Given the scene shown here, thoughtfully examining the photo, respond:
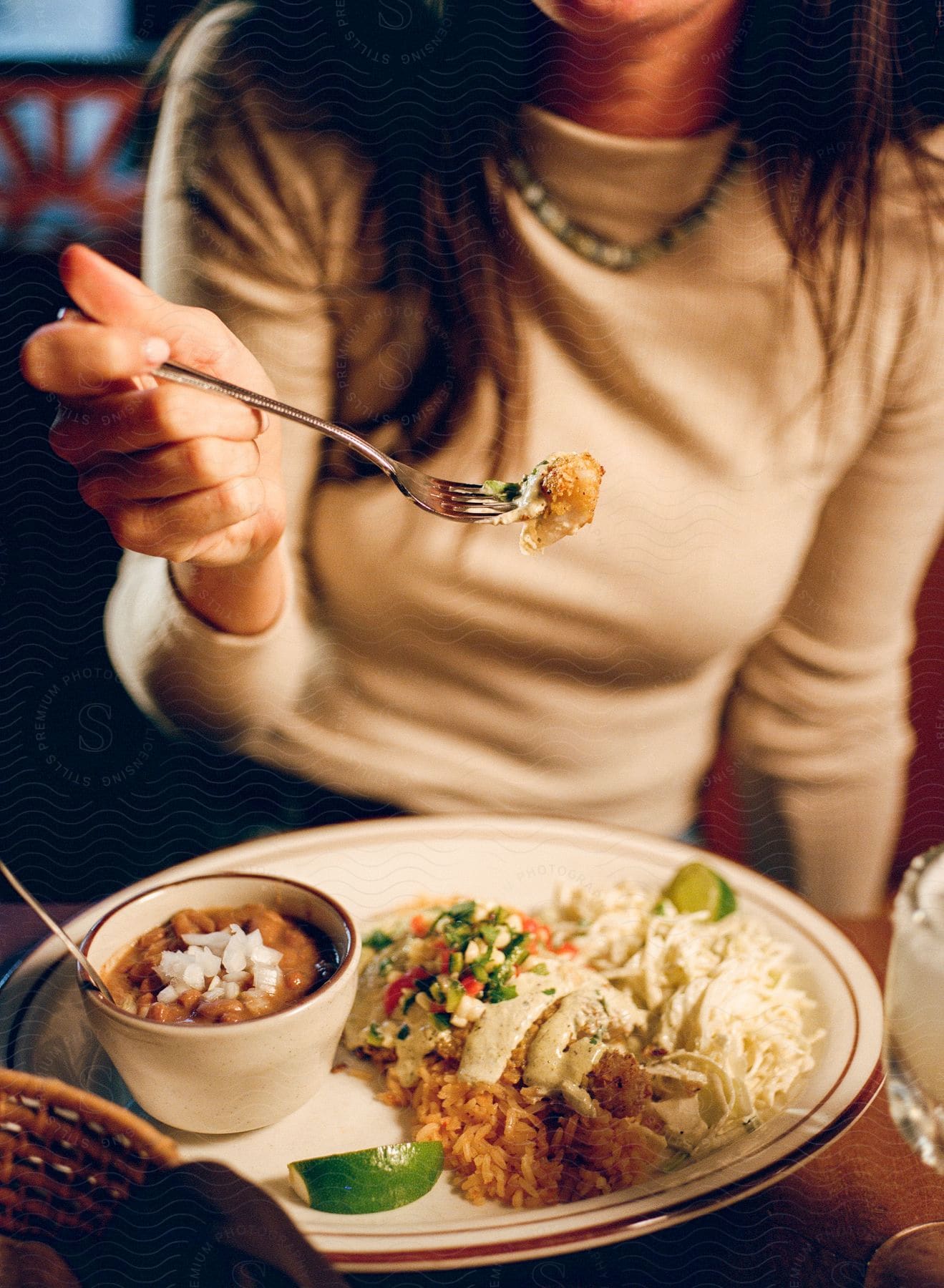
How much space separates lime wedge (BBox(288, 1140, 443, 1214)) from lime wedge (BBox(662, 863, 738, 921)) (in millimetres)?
377

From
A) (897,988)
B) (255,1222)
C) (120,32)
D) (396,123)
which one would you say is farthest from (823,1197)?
(120,32)

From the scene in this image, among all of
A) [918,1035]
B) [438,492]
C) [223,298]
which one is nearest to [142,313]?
[438,492]

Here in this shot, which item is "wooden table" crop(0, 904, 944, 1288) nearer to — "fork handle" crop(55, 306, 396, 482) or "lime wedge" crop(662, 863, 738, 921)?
"lime wedge" crop(662, 863, 738, 921)

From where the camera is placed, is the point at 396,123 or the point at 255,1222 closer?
the point at 255,1222

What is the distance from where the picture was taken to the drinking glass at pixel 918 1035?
553 millimetres

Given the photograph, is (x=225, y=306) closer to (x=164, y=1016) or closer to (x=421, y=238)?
(x=421, y=238)

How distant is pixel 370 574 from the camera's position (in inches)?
49.8

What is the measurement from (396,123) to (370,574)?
0.54 m

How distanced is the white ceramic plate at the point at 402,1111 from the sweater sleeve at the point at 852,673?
0.45 m

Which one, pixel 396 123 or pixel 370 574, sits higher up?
pixel 396 123

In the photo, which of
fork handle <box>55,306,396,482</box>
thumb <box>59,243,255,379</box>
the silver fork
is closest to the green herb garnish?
the silver fork

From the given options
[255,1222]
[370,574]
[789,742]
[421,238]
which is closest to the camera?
[255,1222]

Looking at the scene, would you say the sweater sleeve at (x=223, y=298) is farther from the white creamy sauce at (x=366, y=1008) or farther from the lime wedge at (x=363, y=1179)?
the lime wedge at (x=363, y=1179)

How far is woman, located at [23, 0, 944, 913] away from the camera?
109 centimetres
